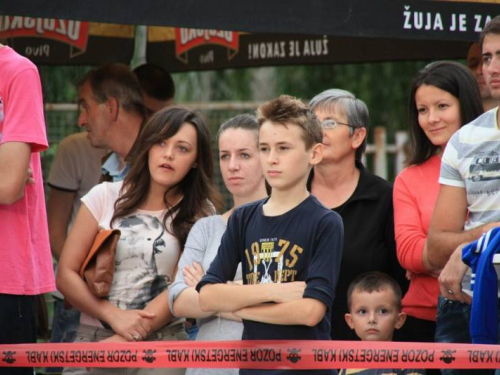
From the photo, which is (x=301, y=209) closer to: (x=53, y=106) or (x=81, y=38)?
(x=81, y=38)

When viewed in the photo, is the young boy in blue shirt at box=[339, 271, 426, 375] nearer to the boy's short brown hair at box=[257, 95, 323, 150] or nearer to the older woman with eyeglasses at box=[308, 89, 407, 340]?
the older woman with eyeglasses at box=[308, 89, 407, 340]

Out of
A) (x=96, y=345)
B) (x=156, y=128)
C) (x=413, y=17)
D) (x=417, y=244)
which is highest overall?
(x=413, y=17)

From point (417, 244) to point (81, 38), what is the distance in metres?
3.98

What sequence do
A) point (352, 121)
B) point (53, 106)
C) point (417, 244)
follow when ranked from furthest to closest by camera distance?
point (53, 106) → point (352, 121) → point (417, 244)

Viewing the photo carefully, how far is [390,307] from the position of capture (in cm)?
540

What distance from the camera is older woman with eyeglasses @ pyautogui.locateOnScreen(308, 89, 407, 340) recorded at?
18.1 ft

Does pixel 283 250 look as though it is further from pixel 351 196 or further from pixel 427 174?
pixel 427 174

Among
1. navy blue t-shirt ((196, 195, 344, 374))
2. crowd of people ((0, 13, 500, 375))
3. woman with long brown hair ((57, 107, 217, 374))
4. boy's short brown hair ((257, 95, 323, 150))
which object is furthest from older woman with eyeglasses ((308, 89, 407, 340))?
navy blue t-shirt ((196, 195, 344, 374))

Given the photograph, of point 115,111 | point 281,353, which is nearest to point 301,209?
point 281,353

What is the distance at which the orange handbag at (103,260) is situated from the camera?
5176mm

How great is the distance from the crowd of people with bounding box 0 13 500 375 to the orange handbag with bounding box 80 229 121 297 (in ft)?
0.32

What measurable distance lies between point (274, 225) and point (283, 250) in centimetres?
13

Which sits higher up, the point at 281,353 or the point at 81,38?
the point at 81,38

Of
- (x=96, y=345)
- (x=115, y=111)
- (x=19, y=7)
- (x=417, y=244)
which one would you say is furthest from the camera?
(x=115, y=111)
